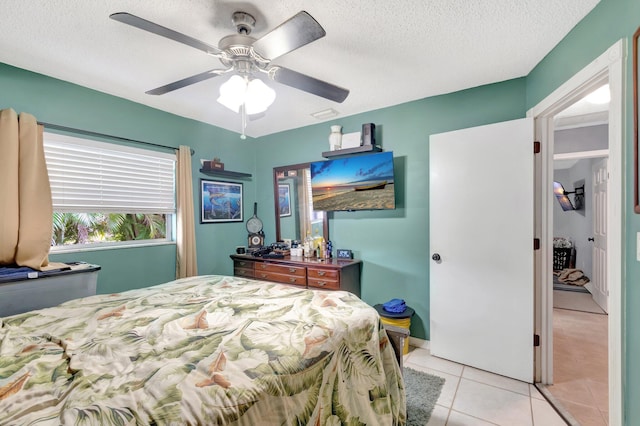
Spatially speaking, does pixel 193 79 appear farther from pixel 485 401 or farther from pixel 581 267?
pixel 581 267

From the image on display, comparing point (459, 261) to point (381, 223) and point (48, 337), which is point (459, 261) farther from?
point (48, 337)

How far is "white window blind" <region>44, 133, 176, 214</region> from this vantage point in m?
2.44

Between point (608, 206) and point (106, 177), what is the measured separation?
3743 millimetres

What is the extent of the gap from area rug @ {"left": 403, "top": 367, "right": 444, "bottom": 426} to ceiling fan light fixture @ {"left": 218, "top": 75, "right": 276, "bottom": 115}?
7.36 feet

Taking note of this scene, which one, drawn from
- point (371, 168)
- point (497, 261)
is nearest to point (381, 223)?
point (371, 168)

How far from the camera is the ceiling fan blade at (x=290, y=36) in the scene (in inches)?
49.3

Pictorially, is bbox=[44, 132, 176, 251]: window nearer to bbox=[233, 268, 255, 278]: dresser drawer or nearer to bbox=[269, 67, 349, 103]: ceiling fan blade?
bbox=[233, 268, 255, 278]: dresser drawer

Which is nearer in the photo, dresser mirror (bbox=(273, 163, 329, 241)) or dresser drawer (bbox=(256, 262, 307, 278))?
dresser drawer (bbox=(256, 262, 307, 278))

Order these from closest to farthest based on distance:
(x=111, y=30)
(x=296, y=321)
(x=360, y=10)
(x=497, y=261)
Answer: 1. (x=296, y=321)
2. (x=360, y=10)
3. (x=111, y=30)
4. (x=497, y=261)

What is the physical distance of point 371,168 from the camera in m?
3.04

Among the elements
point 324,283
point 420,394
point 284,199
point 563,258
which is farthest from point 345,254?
point 563,258

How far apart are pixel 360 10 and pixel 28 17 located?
1904 millimetres

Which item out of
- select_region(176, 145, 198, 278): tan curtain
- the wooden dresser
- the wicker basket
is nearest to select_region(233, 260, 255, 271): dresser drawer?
the wooden dresser

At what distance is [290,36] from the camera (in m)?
1.37
